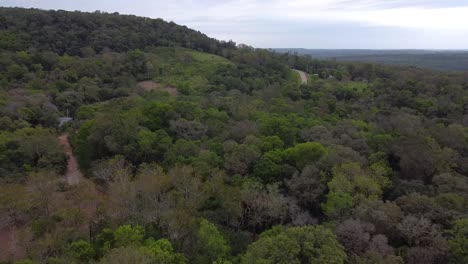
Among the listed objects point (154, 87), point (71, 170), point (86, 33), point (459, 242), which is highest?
point (86, 33)

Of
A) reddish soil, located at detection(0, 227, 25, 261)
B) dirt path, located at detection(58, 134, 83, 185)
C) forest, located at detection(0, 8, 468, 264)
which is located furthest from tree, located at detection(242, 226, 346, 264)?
dirt path, located at detection(58, 134, 83, 185)

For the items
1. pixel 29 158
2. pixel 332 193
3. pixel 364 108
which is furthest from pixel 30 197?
pixel 364 108

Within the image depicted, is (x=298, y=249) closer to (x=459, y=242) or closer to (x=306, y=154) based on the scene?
(x=459, y=242)

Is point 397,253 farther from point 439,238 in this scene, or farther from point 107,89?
point 107,89

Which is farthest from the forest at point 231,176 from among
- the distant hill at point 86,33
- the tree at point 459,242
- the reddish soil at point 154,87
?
the distant hill at point 86,33

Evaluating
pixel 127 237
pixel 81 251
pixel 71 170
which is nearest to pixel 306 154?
pixel 127 237
